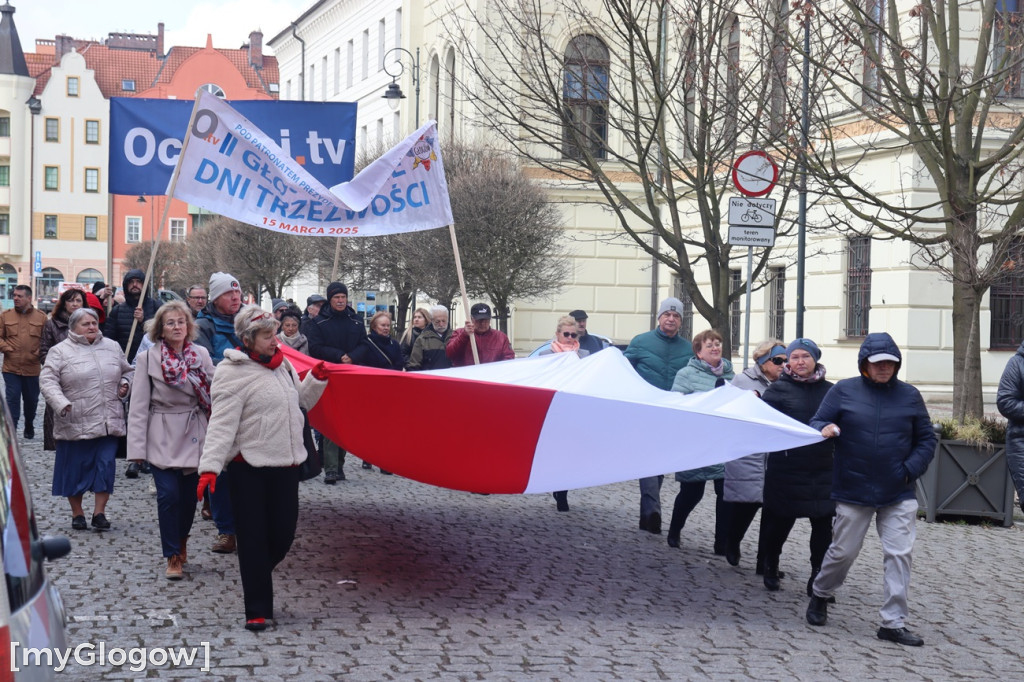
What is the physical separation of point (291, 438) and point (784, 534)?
344 centimetres

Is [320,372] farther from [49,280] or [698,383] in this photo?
[49,280]

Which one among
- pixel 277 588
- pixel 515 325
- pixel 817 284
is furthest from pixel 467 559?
pixel 515 325

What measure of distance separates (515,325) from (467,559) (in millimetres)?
25511

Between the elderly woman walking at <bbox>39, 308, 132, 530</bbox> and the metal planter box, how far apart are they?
725cm

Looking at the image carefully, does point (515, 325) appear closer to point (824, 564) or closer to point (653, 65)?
point (653, 65)

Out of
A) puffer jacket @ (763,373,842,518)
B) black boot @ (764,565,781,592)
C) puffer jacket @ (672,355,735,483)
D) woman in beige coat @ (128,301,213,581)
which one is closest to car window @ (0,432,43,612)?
woman in beige coat @ (128,301,213,581)

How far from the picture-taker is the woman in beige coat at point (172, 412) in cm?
902

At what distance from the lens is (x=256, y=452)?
24.7ft

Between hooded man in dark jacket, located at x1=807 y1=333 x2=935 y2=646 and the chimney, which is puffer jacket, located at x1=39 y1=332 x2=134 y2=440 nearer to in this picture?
hooded man in dark jacket, located at x1=807 y1=333 x2=935 y2=646

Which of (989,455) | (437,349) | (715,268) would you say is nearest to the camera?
(989,455)

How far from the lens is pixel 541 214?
98.8 ft

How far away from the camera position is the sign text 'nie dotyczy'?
13.5m

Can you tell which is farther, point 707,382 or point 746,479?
point 707,382

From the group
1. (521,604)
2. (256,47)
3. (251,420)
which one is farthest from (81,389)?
(256,47)
